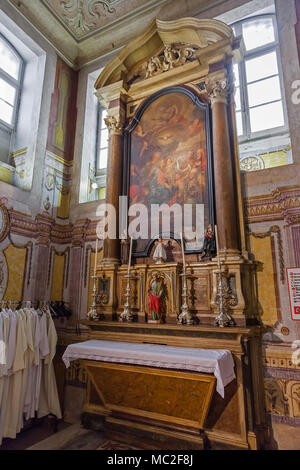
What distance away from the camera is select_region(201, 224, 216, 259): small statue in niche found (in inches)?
174

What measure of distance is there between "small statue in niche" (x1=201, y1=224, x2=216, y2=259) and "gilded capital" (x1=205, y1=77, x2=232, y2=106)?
2.11 metres

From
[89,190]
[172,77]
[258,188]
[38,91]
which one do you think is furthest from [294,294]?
[38,91]

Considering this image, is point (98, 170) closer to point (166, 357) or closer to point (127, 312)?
point (127, 312)

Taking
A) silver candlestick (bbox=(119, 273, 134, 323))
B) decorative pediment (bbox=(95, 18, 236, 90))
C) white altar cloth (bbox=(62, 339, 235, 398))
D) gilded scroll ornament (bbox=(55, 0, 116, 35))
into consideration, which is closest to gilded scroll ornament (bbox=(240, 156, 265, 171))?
decorative pediment (bbox=(95, 18, 236, 90))

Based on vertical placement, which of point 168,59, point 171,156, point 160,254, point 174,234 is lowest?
point 160,254

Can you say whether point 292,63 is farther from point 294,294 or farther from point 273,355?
point 273,355

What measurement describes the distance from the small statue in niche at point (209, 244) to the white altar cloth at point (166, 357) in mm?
1349

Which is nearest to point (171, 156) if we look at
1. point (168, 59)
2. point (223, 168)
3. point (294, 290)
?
point (223, 168)

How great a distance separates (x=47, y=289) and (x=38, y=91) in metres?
4.14

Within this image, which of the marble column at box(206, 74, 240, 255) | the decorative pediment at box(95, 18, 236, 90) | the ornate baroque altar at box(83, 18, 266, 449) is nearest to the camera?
the ornate baroque altar at box(83, 18, 266, 449)

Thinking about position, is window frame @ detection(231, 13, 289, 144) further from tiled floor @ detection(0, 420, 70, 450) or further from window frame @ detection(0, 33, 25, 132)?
tiled floor @ detection(0, 420, 70, 450)

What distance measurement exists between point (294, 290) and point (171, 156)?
2.90 m

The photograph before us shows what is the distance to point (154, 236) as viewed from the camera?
16.6 feet

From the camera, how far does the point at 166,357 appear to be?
11.1 ft
